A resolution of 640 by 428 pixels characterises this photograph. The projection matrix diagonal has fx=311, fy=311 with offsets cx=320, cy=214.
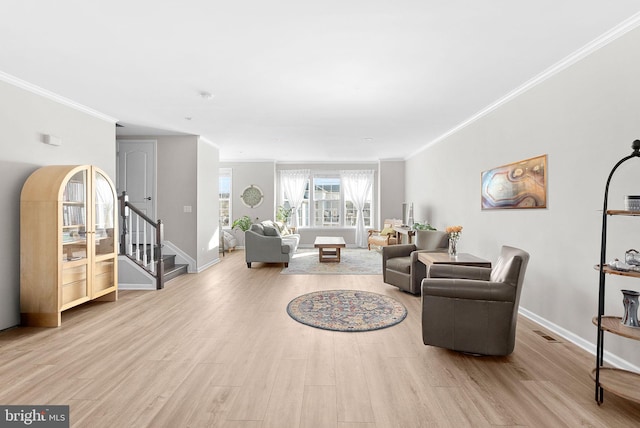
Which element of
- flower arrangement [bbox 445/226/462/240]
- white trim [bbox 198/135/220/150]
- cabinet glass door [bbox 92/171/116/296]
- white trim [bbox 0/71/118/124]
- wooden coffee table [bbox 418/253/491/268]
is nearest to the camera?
white trim [bbox 0/71/118/124]

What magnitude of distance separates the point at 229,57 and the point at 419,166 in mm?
5824

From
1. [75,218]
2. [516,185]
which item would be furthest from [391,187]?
[75,218]

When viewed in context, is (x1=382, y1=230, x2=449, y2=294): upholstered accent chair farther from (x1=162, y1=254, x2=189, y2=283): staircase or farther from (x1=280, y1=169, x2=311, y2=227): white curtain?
(x1=280, y1=169, x2=311, y2=227): white curtain

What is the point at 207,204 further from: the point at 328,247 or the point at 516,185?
the point at 516,185

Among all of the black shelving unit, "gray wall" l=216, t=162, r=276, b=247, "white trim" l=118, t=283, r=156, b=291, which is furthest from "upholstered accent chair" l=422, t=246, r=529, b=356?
"gray wall" l=216, t=162, r=276, b=247

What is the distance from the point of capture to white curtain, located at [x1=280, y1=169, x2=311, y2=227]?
9500 millimetres

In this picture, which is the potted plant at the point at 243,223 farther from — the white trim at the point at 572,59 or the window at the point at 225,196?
the white trim at the point at 572,59

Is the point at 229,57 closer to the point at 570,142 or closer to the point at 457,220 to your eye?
the point at 570,142

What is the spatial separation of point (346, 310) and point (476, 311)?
1613 millimetres

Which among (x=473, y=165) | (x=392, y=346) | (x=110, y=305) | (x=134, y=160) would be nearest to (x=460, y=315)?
(x=392, y=346)

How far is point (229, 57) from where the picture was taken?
2.87 meters

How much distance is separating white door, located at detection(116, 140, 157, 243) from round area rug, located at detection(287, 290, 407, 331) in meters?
3.87

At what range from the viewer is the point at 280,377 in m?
2.38

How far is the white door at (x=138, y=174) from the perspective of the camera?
617 centimetres
